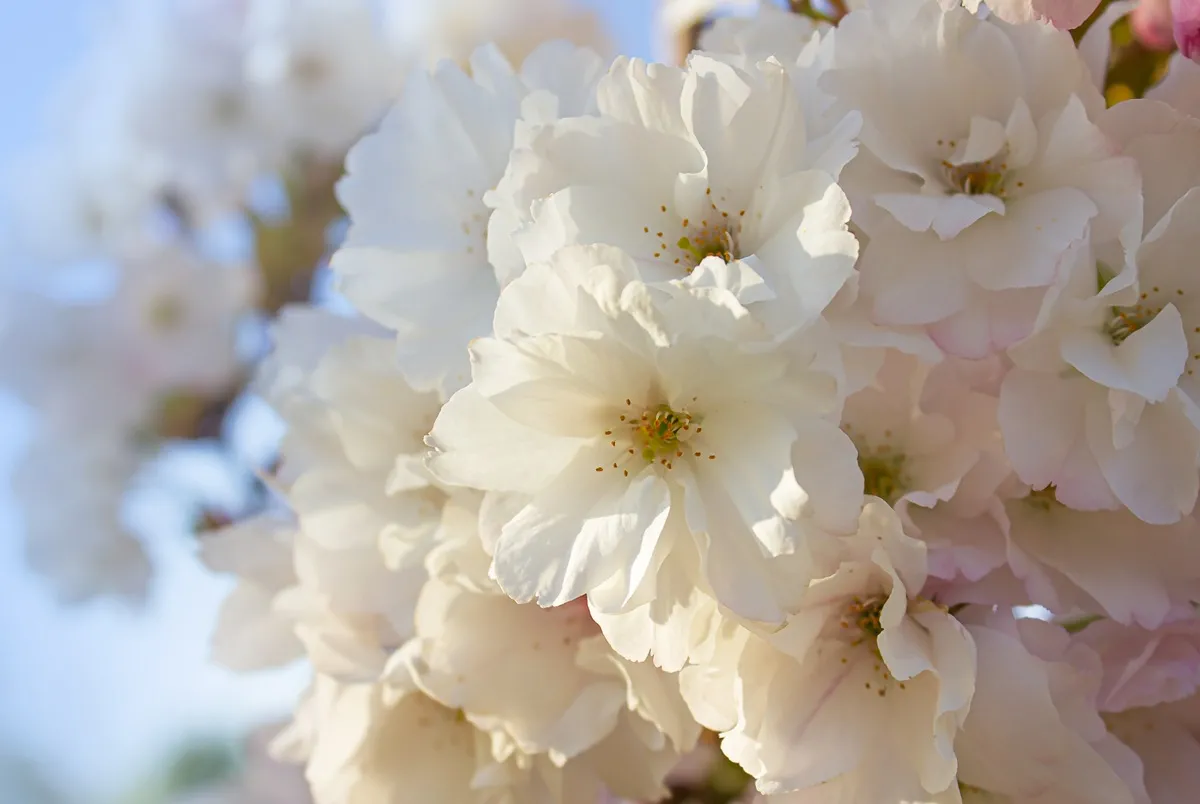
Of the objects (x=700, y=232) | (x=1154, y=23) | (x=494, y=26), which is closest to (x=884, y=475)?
(x=700, y=232)

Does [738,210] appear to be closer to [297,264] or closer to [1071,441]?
[1071,441]

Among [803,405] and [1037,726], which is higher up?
[803,405]

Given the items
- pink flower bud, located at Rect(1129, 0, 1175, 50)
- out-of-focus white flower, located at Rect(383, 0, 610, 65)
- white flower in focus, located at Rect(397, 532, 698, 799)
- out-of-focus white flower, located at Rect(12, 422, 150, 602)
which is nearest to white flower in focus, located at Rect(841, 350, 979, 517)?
white flower in focus, located at Rect(397, 532, 698, 799)

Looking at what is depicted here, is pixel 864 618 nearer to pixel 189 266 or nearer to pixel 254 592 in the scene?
pixel 254 592

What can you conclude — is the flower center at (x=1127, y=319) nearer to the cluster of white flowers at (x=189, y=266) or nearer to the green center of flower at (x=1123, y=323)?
the green center of flower at (x=1123, y=323)

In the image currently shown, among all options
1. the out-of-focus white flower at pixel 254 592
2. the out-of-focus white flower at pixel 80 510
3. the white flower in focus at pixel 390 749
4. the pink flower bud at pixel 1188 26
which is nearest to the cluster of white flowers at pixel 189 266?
the out-of-focus white flower at pixel 80 510

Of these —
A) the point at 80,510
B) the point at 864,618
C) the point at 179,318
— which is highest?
the point at 864,618

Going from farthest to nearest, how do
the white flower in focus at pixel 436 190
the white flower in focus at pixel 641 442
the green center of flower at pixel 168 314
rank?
the green center of flower at pixel 168 314 → the white flower in focus at pixel 436 190 → the white flower in focus at pixel 641 442

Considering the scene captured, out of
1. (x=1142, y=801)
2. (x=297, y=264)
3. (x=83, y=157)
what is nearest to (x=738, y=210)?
(x=1142, y=801)
